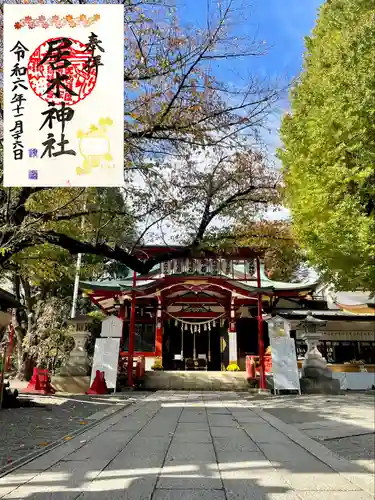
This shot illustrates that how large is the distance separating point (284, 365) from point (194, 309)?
760cm

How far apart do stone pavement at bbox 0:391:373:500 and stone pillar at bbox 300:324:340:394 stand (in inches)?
327

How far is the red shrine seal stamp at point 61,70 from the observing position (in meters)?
4.67

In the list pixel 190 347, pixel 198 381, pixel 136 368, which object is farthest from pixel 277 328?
pixel 190 347

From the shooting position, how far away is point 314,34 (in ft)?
48.4

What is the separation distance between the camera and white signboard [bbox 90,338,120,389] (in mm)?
13820

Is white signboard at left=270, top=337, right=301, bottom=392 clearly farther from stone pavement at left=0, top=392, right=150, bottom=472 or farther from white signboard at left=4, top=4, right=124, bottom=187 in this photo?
white signboard at left=4, top=4, right=124, bottom=187

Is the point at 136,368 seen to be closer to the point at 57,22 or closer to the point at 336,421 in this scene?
the point at 336,421

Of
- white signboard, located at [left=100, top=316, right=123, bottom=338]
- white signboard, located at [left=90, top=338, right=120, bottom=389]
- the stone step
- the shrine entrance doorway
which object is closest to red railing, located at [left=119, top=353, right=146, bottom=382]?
the stone step

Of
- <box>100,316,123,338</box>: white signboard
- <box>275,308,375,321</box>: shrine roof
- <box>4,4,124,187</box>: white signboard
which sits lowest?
<box>100,316,123,338</box>: white signboard

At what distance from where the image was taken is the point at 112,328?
1445 centimetres

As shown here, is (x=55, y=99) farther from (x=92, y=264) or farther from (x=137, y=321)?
(x=137, y=321)

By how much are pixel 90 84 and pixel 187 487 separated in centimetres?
450

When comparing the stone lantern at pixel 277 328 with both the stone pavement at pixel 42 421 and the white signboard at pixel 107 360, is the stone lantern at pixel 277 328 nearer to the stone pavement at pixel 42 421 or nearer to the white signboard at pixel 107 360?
the white signboard at pixel 107 360

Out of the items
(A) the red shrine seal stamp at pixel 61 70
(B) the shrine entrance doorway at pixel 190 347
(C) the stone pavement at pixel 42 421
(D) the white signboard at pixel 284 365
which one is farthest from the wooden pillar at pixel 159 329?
(A) the red shrine seal stamp at pixel 61 70
